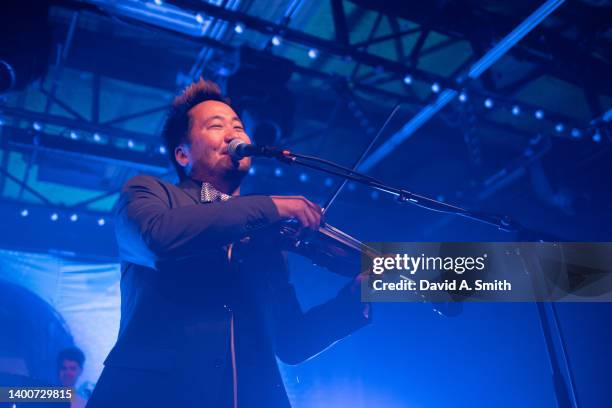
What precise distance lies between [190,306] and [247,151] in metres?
0.67

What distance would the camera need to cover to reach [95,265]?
27.1ft

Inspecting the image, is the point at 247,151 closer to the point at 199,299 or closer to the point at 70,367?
the point at 199,299

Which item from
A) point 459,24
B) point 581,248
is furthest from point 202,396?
point 459,24

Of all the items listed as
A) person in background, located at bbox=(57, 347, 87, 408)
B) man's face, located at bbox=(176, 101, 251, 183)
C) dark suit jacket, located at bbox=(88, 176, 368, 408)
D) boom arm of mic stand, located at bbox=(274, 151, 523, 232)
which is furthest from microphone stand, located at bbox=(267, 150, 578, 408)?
person in background, located at bbox=(57, 347, 87, 408)

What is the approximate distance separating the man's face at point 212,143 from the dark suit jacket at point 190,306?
0.24m

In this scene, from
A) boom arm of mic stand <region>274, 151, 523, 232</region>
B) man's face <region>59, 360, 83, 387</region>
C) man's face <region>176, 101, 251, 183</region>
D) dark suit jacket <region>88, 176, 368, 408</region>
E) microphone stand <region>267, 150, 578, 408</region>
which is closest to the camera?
dark suit jacket <region>88, 176, 368, 408</region>

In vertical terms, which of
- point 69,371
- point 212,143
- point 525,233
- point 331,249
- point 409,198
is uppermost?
point 69,371

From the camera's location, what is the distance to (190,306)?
1.86 m

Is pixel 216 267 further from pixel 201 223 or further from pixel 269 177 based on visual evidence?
pixel 269 177

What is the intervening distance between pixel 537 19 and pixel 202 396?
4.44 metres

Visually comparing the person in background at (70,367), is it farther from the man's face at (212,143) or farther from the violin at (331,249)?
the violin at (331,249)

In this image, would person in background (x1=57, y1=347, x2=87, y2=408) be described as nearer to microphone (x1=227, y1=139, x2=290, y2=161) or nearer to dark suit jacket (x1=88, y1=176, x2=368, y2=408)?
dark suit jacket (x1=88, y1=176, x2=368, y2=408)

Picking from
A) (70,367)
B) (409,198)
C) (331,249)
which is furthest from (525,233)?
(70,367)

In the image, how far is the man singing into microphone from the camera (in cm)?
169
